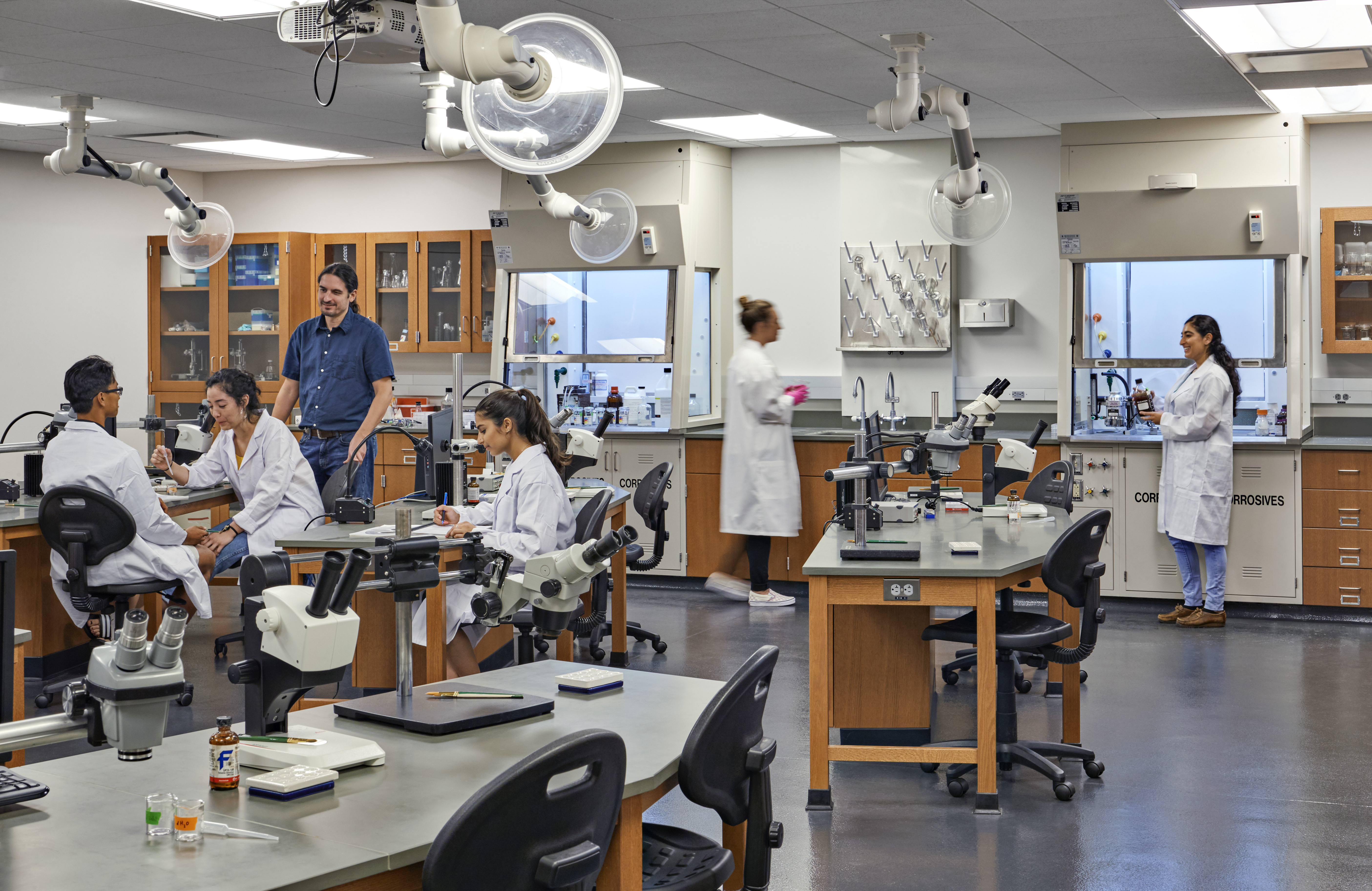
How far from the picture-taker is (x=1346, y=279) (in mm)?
6887

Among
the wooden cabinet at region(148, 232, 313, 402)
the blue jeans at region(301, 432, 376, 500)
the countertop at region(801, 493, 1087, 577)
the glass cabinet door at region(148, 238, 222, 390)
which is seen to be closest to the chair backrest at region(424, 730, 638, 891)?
the countertop at region(801, 493, 1087, 577)

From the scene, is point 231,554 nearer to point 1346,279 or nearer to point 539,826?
point 539,826

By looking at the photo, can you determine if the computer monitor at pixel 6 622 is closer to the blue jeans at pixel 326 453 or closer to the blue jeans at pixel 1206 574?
the blue jeans at pixel 326 453

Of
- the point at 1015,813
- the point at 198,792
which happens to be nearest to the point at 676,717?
the point at 198,792

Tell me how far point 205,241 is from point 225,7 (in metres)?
1.89

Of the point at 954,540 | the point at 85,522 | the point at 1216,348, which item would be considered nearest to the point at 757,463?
the point at 1216,348

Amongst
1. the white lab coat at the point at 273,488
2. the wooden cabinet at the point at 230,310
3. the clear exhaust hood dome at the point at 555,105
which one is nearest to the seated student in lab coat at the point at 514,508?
the white lab coat at the point at 273,488

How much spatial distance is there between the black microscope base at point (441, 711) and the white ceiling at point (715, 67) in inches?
113

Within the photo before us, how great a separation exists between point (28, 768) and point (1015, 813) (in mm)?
2770

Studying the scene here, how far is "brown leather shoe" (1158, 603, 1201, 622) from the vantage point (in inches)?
257

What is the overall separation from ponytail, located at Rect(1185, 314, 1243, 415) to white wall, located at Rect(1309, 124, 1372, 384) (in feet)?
3.19

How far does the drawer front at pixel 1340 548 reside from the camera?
21.4 feet

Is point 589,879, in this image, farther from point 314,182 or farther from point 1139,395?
point 314,182

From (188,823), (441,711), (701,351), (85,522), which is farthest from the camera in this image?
(701,351)
